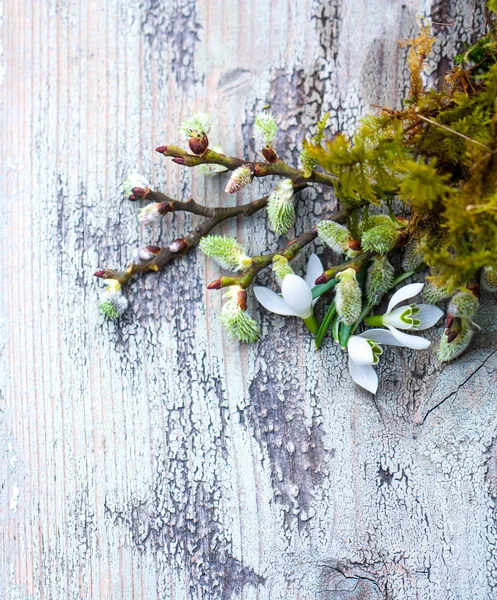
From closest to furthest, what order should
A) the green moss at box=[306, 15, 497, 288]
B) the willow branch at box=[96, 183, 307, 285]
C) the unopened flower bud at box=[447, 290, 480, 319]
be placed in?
1. the green moss at box=[306, 15, 497, 288]
2. the unopened flower bud at box=[447, 290, 480, 319]
3. the willow branch at box=[96, 183, 307, 285]

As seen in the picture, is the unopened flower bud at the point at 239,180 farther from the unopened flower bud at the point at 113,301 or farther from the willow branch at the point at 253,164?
the unopened flower bud at the point at 113,301

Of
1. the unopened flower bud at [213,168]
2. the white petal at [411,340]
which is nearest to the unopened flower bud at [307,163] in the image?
the unopened flower bud at [213,168]

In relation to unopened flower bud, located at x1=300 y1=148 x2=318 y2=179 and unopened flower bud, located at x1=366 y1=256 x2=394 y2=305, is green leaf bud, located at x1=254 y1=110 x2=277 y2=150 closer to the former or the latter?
unopened flower bud, located at x1=300 y1=148 x2=318 y2=179

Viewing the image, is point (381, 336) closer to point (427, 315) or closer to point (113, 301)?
point (427, 315)

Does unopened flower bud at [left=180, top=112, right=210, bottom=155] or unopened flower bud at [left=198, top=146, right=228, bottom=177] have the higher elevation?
unopened flower bud at [left=180, top=112, right=210, bottom=155]

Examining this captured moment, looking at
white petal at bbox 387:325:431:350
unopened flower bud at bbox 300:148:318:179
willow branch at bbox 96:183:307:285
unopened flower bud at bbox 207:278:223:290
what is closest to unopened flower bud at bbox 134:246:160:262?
willow branch at bbox 96:183:307:285

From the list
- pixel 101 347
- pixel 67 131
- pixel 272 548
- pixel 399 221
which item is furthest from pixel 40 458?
pixel 399 221

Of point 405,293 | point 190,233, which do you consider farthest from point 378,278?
point 190,233
